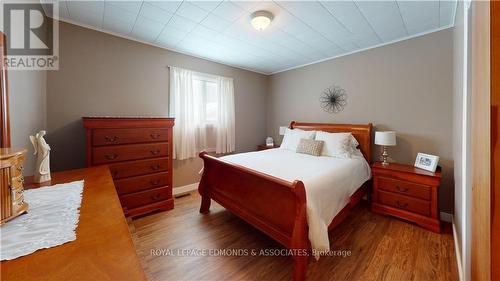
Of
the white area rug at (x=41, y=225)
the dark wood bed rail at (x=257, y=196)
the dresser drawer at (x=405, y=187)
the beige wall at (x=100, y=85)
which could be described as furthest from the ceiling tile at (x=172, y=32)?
the dresser drawer at (x=405, y=187)

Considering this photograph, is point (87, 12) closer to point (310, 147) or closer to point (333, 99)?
point (310, 147)

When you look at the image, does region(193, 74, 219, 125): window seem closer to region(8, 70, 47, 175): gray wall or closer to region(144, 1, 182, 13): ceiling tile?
region(144, 1, 182, 13): ceiling tile

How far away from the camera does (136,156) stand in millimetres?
2357

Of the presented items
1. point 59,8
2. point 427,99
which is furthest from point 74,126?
point 427,99

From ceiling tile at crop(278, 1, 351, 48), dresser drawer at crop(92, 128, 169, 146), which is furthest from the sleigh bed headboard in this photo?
dresser drawer at crop(92, 128, 169, 146)

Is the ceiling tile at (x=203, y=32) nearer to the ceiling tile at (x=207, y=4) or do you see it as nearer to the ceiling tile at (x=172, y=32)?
the ceiling tile at (x=172, y=32)

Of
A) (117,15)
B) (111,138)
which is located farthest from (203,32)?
(111,138)

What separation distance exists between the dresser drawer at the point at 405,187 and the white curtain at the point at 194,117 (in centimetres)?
261

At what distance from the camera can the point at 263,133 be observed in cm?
468

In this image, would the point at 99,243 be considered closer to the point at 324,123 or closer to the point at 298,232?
the point at 298,232

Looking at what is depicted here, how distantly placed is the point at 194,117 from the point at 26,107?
2.02m

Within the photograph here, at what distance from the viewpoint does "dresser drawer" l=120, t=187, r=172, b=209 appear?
91.7 inches

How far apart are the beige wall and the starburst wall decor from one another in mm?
2275

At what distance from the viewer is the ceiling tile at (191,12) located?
6.37 ft
